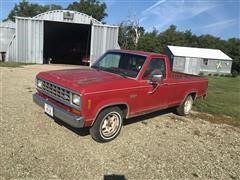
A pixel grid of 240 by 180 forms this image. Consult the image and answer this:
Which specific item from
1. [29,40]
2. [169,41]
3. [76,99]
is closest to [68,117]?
[76,99]

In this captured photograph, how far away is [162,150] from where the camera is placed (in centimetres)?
499

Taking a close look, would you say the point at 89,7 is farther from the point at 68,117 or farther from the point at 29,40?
the point at 68,117

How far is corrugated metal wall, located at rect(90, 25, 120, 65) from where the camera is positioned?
22219 millimetres

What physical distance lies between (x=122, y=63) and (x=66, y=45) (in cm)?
2910

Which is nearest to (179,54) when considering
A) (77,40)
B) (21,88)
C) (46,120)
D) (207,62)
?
(207,62)

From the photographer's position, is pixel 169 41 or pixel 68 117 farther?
pixel 169 41

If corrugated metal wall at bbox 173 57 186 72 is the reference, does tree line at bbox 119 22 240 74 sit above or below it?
above

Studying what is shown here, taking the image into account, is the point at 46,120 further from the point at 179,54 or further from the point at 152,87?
the point at 179,54

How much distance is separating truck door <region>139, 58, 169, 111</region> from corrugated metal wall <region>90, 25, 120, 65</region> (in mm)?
16594

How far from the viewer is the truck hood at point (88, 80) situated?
4.51 meters

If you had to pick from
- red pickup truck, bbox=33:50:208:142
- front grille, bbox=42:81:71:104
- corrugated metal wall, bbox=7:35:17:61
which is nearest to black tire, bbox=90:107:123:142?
red pickup truck, bbox=33:50:208:142

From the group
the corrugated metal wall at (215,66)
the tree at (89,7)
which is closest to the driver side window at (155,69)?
the corrugated metal wall at (215,66)

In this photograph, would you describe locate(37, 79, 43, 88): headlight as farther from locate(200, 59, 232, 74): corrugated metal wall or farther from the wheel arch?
locate(200, 59, 232, 74): corrugated metal wall

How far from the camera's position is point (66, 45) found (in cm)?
3366
